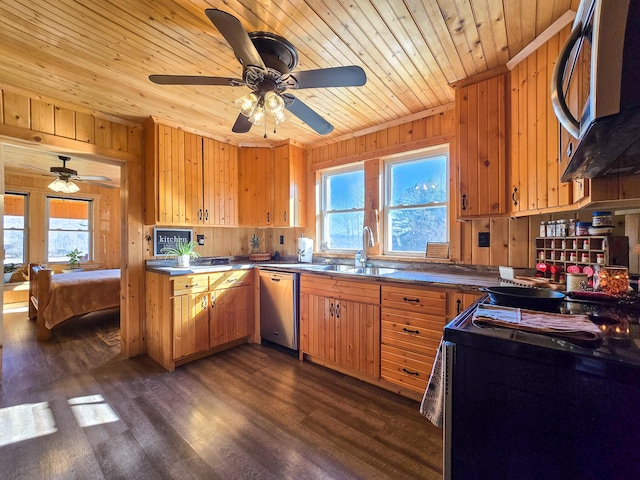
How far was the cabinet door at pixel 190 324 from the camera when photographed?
263 centimetres

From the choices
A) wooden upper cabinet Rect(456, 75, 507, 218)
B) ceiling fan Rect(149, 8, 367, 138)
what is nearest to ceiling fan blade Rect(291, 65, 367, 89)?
ceiling fan Rect(149, 8, 367, 138)

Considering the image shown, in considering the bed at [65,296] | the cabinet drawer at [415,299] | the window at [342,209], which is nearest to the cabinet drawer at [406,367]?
the cabinet drawer at [415,299]

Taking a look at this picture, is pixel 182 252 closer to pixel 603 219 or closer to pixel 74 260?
pixel 603 219

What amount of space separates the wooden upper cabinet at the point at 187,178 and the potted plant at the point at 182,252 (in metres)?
0.28

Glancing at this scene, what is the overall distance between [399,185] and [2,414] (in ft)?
12.5

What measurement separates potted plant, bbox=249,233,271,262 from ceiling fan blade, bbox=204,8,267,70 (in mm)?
2612

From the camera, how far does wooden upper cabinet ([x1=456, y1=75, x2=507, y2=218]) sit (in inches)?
77.7

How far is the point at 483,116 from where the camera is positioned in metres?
2.04

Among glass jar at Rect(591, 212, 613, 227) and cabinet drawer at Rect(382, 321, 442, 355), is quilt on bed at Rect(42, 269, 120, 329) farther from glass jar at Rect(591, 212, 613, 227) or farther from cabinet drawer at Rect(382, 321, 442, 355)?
glass jar at Rect(591, 212, 613, 227)

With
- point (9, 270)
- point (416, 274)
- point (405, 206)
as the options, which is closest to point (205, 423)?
point (416, 274)

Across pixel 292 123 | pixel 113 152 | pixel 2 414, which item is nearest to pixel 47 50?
pixel 113 152

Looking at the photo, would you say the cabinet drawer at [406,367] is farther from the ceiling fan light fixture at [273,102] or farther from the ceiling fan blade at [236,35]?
the ceiling fan blade at [236,35]

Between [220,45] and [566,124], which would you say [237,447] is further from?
[220,45]

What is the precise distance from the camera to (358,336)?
7.91ft
